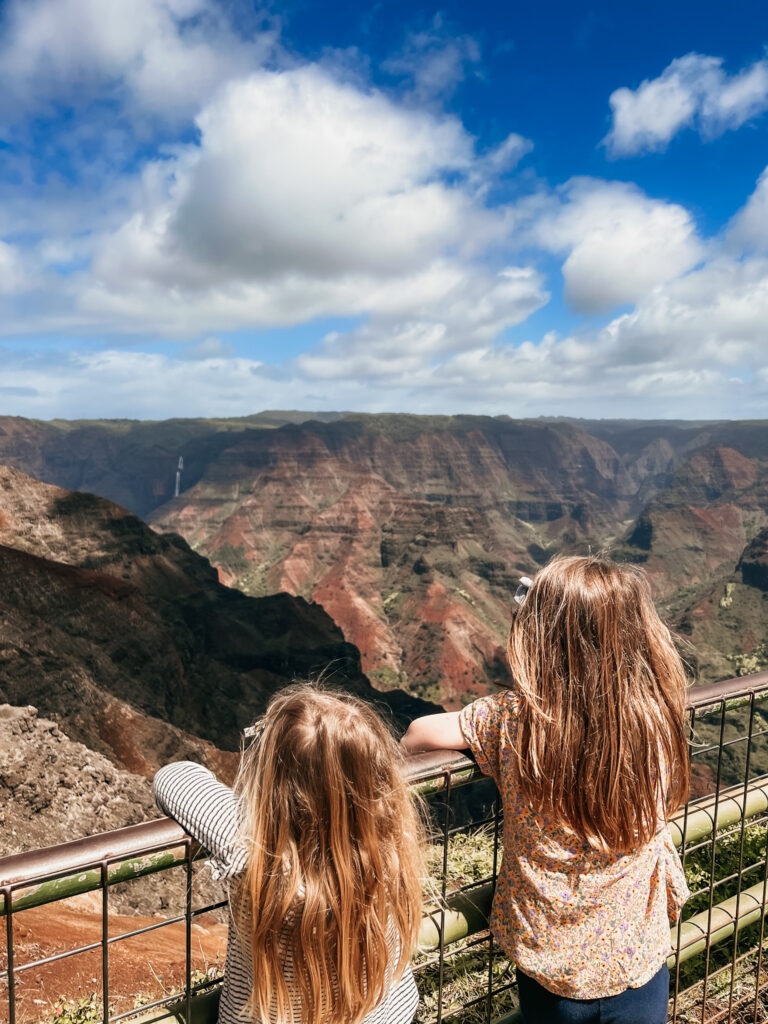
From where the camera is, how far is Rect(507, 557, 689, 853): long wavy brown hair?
2.02m

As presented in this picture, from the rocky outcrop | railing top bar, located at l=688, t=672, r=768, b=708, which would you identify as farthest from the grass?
the rocky outcrop

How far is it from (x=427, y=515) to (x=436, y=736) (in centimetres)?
8912

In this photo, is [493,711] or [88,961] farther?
[88,961]

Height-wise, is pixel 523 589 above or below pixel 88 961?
above

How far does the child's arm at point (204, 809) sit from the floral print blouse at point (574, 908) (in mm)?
839

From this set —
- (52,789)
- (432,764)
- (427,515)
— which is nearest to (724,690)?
(432,764)

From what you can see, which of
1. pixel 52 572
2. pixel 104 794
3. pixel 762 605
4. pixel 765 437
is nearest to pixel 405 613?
pixel 762 605

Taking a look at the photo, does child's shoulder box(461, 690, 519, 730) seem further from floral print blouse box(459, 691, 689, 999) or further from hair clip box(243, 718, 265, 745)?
hair clip box(243, 718, 265, 745)

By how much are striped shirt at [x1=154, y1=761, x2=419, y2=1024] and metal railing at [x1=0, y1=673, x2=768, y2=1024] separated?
0.18 feet

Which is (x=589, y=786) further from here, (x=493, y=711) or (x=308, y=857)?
(x=308, y=857)

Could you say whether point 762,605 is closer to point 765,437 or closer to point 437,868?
point 437,868

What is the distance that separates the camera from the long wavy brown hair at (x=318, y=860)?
169 centimetres

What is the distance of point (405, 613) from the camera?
252ft

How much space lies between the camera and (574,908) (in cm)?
204
